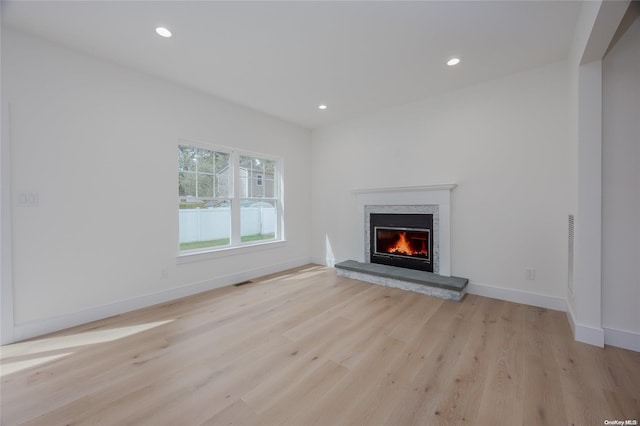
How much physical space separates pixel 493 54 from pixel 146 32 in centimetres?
339

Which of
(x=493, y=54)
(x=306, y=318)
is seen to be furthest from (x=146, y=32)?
(x=493, y=54)

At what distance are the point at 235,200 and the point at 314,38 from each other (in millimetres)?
2532

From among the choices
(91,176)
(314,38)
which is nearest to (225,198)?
(91,176)

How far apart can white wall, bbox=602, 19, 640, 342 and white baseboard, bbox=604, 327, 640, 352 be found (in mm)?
27

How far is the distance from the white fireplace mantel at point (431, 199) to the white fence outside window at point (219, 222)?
6.05 ft

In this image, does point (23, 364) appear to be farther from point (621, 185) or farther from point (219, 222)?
point (621, 185)

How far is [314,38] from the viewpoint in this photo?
7.80 ft

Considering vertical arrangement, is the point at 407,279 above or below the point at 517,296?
above

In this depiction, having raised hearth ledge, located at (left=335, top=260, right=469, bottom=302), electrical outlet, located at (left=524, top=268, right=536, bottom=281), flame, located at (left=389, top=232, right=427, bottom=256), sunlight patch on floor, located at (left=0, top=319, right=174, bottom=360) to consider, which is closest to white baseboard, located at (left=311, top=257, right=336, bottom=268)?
raised hearth ledge, located at (left=335, top=260, right=469, bottom=302)

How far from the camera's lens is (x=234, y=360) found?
6.48ft

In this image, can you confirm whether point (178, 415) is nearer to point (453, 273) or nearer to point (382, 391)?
point (382, 391)

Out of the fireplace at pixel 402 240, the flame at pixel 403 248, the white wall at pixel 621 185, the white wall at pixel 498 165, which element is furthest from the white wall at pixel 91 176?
the white wall at pixel 621 185

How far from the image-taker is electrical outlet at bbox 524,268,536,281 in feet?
9.73

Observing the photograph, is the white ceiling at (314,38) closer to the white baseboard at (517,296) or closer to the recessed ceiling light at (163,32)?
the recessed ceiling light at (163,32)
